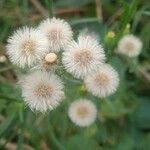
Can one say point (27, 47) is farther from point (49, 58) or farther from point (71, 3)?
point (71, 3)

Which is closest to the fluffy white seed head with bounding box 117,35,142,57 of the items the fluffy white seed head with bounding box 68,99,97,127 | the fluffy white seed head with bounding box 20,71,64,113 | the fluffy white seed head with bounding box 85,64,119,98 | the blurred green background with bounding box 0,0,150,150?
the blurred green background with bounding box 0,0,150,150

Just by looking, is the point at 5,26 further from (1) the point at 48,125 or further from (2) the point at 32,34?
(2) the point at 32,34

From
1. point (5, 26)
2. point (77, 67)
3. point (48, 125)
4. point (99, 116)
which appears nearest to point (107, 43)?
point (77, 67)

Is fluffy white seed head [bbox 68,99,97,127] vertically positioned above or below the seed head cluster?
below

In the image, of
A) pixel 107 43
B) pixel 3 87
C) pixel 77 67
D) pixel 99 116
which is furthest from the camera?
pixel 99 116

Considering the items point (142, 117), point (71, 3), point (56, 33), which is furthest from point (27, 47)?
point (71, 3)

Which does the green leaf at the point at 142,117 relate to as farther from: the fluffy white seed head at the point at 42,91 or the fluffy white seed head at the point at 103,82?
the fluffy white seed head at the point at 42,91

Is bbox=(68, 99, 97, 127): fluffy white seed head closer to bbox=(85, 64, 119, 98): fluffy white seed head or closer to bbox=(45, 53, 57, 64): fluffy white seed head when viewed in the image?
bbox=(85, 64, 119, 98): fluffy white seed head
